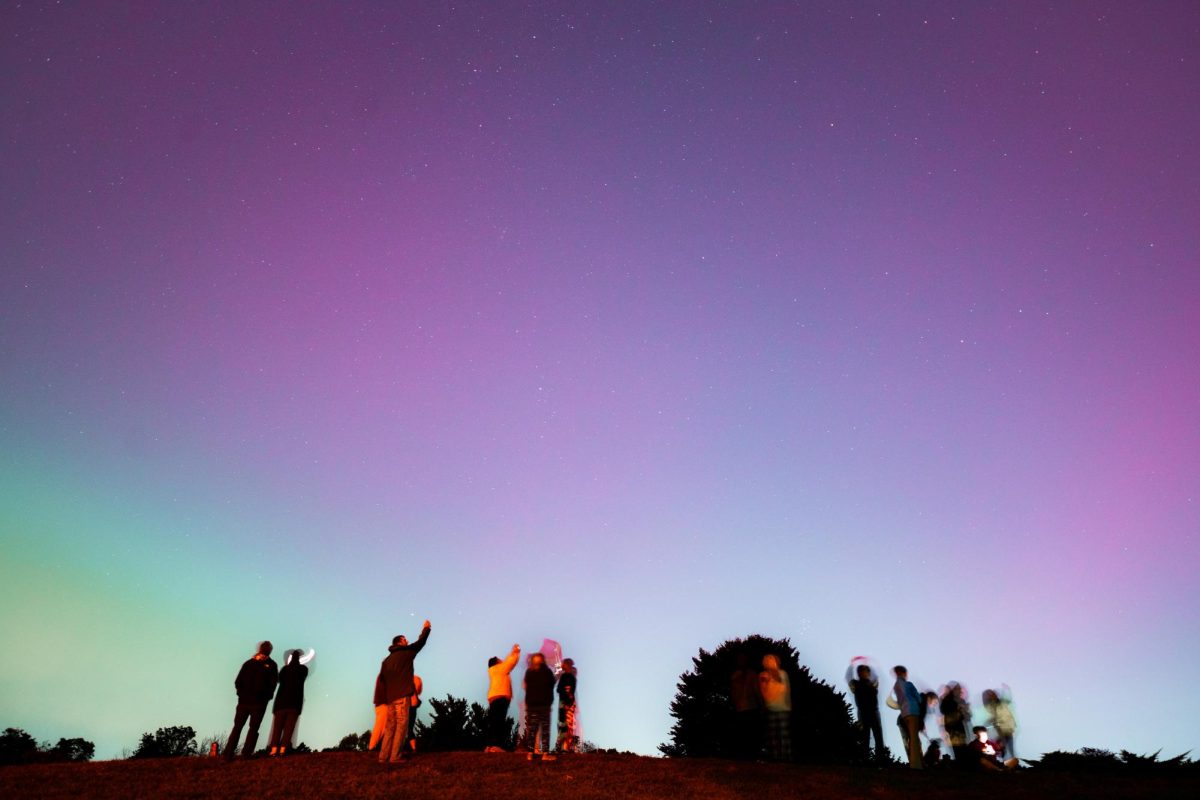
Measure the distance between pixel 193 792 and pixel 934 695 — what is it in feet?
47.3

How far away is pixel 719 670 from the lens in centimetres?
3447

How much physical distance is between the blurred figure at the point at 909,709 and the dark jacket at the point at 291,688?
12.1m

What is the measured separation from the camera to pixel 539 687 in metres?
14.5

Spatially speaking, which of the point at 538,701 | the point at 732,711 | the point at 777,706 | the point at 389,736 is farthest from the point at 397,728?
the point at 732,711

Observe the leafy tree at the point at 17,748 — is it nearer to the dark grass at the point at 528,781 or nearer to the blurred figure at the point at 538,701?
the dark grass at the point at 528,781

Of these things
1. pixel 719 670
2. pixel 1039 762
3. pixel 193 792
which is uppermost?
pixel 719 670

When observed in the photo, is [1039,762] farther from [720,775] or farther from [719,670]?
[719,670]

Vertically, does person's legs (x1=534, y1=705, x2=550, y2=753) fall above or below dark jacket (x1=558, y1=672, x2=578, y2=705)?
below

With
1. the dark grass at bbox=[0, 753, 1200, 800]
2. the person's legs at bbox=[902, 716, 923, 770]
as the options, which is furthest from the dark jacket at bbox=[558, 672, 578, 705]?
the person's legs at bbox=[902, 716, 923, 770]

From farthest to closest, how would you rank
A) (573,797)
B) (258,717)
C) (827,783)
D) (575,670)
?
(575,670)
(258,717)
(827,783)
(573,797)

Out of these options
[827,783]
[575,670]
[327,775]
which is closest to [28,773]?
[327,775]

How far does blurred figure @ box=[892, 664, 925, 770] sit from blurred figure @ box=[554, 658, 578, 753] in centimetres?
662

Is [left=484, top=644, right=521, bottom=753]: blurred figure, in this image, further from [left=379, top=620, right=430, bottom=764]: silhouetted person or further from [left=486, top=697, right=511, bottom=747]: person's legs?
[left=379, top=620, right=430, bottom=764]: silhouetted person

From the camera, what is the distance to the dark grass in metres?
11.0
